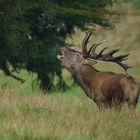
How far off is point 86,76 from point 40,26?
11.8 m

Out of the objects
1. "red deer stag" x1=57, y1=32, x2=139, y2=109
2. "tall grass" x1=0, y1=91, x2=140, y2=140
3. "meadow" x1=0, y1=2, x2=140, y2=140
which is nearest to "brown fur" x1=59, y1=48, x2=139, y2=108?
"red deer stag" x1=57, y1=32, x2=139, y2=109

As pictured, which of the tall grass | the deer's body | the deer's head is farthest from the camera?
the deer's head

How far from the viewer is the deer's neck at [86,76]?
15991 millimetres

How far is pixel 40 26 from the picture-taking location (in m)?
27.8

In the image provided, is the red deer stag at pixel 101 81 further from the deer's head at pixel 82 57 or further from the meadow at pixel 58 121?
the meadow at pixel 58 121

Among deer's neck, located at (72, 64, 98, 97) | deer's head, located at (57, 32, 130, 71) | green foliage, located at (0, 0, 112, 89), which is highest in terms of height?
deer's head, located at (57, 32, 130, 71)

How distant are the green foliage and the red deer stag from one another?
8.05 meters

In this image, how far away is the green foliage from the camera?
24844mm

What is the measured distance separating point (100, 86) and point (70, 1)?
38.7 ft

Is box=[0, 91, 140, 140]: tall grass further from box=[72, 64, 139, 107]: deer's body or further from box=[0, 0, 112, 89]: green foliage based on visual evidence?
box=[0, 0, 112, 89]: green foliage

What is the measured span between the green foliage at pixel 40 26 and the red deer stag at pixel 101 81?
26.4ft

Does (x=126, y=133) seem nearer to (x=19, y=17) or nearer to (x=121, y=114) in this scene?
(x=121, y=114)

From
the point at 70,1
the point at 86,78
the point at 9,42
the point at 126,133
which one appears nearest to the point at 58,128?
the point at 126,133

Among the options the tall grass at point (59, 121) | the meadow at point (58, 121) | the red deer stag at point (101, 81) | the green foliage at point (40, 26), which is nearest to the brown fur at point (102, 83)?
the red deer stag at point (101, 81)
